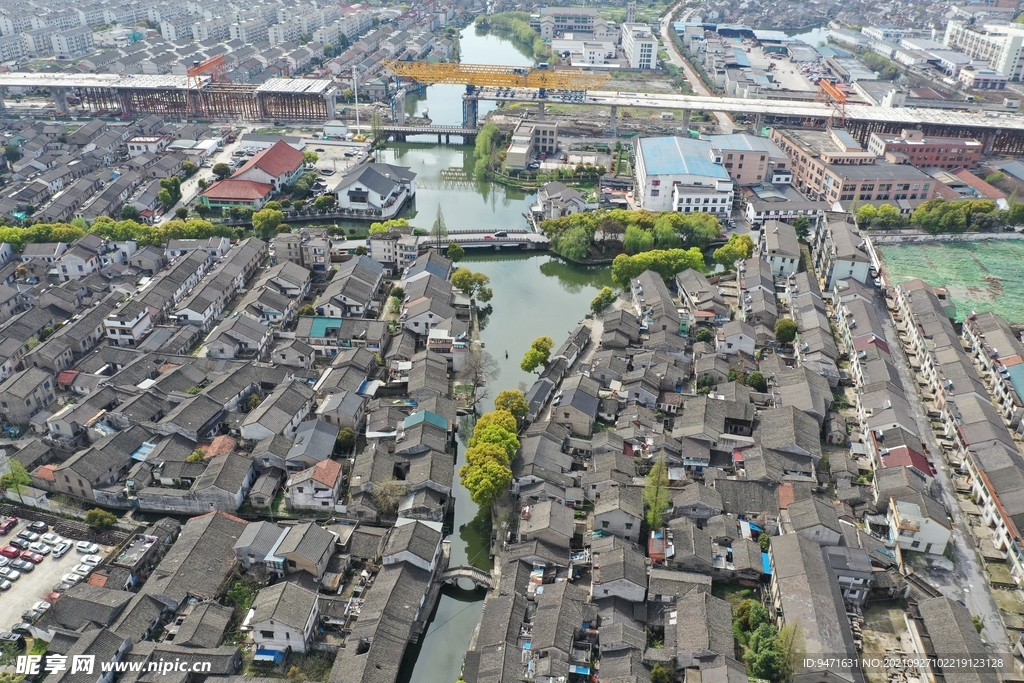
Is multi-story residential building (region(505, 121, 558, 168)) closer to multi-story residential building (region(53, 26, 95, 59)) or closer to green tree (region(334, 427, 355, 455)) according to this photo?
green tree (region(334, 427, 355, 455))

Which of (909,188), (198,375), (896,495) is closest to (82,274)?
(198,375)

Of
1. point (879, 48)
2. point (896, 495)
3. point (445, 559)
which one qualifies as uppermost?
point (879, 48)

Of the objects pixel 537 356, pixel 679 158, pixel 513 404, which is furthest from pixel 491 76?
pixel 513 404

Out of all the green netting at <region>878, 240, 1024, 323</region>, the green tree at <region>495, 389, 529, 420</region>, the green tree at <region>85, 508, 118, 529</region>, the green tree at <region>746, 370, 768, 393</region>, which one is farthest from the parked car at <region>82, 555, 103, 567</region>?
the green netting at <region>878, 240, 1024, 323</region>

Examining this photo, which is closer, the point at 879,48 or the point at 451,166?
the point at 451,166

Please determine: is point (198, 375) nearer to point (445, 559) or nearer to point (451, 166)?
point (445, 559)

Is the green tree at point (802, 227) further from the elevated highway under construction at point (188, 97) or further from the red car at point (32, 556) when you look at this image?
the elevated highway under construction at point (188, 97)
